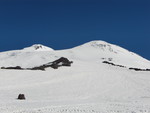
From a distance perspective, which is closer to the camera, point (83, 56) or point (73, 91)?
point (73, 91)

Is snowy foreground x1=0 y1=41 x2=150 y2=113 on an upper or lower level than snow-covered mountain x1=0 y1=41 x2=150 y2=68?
lower

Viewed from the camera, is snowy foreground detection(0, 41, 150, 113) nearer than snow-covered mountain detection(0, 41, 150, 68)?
Yes

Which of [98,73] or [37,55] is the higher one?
[37,55]

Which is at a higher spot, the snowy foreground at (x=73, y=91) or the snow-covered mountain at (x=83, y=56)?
the snow-covered mountain at (x=83, y=56)

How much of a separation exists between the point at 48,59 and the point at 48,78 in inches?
1823

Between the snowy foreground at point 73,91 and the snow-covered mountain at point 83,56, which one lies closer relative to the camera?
the snowy foreground at point 73,91

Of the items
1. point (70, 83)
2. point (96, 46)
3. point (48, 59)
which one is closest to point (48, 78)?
point (70, 83)

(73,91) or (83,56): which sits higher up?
(83,56)

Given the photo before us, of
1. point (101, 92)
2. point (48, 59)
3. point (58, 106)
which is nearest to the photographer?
point (58, 106)

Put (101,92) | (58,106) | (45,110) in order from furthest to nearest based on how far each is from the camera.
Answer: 1. (101,92)
2. (58,106)
3. (45,110)

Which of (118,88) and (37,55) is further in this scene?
(37,55)

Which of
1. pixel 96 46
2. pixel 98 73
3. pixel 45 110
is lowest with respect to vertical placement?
pixel 45 110

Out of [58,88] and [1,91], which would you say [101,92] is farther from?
[1,91]

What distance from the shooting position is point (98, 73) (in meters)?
39.9
